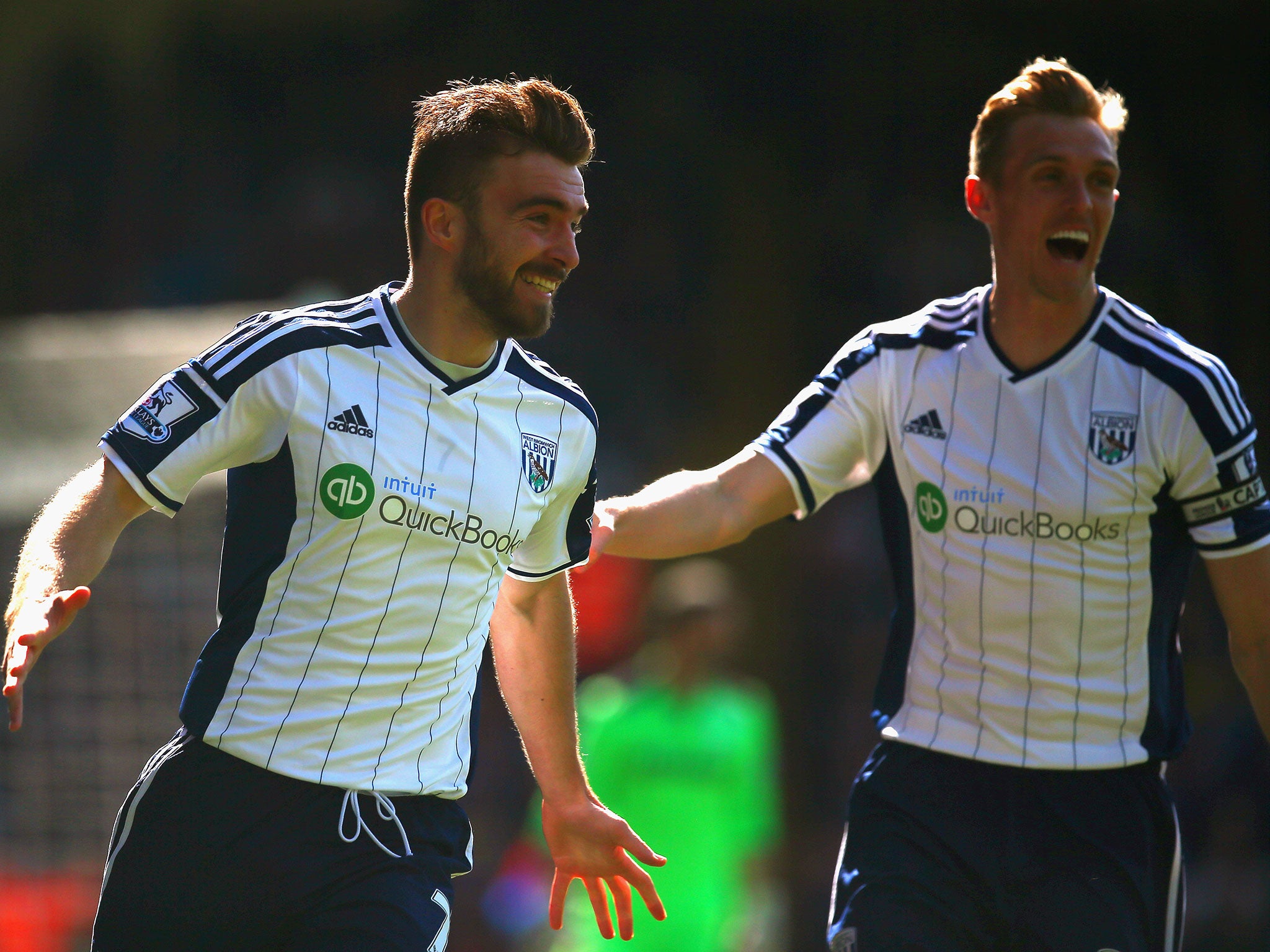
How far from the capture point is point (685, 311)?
27.7 ft

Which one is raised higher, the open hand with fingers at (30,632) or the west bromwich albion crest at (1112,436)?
the west bromwich albion crest at (1112,436)

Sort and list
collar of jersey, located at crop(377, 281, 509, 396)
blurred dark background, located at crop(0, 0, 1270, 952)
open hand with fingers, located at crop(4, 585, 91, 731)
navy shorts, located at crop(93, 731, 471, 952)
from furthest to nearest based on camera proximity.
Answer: blurred dark background, located at crop(0, 0, 1270, 952) < collar of jersey, located at crop(377, 281, 509, 396) < navy shorts, located at crop(93, 731, 471, 952) < open hand with fingers, located at crop(4, 585, 91, 731)

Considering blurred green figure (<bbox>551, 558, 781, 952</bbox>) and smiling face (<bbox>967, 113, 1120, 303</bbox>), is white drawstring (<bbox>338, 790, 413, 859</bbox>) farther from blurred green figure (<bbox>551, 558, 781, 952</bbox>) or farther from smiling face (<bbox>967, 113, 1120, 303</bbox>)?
blurred green figure (<bbox>551, 558, 781, 952</bbox>)

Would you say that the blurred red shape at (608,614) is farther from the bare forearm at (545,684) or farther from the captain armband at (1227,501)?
the captain armband at (1227,501)

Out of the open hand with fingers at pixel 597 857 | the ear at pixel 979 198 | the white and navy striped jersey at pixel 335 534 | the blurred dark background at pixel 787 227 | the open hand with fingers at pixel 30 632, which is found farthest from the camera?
the blurred dark background at pixel 787 227

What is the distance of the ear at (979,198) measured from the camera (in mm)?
3463

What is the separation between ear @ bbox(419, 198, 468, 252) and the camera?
3.00 meters

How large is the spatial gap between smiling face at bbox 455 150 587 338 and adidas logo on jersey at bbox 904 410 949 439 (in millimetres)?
906

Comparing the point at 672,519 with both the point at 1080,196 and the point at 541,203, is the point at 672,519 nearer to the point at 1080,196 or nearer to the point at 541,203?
the point at 541,203

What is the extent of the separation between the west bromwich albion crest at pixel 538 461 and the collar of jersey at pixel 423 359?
6.0 inches

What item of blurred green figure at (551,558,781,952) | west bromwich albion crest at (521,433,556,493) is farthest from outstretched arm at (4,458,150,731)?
blurred green figure at (551,558,781,952)

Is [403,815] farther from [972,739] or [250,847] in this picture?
[972,739]

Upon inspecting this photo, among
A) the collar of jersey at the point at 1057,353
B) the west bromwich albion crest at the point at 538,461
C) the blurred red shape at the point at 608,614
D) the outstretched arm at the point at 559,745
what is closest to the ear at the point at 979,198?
the collar of jersey at the point at 1057,353

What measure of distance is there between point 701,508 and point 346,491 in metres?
1.01
